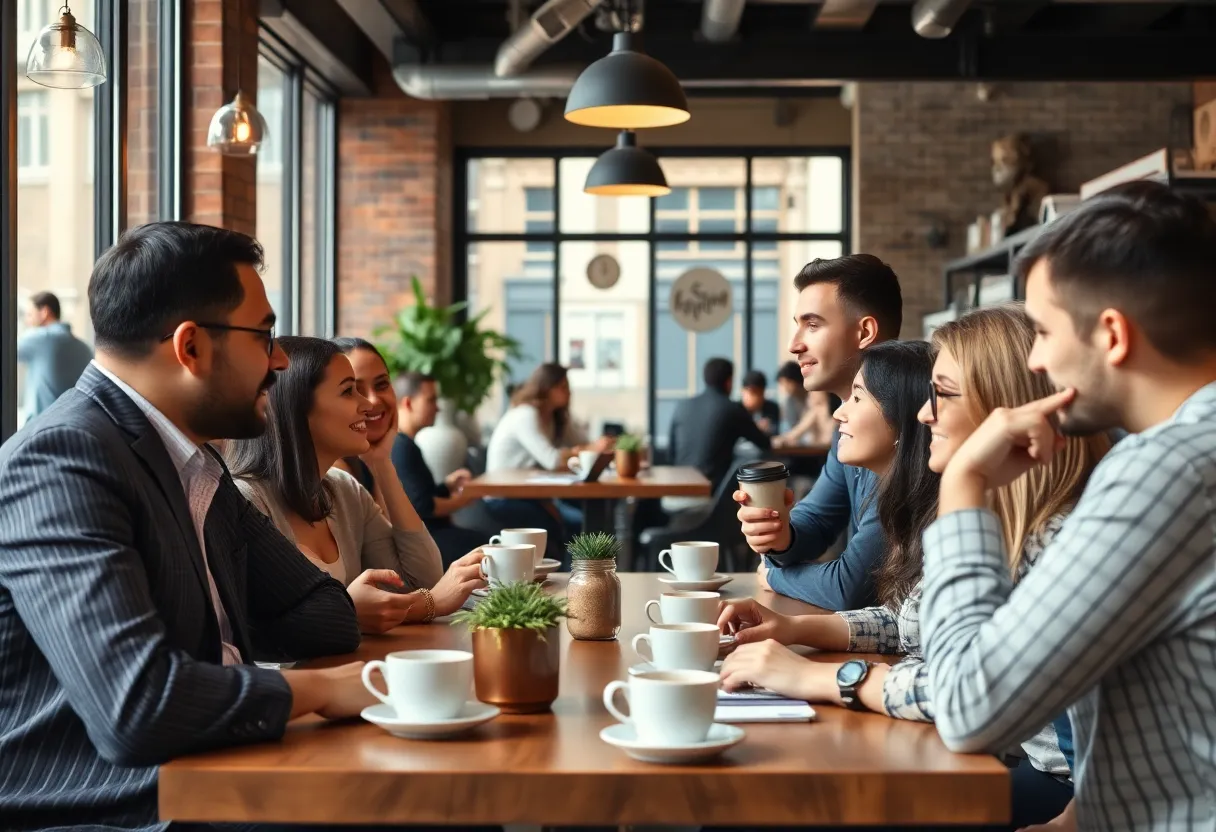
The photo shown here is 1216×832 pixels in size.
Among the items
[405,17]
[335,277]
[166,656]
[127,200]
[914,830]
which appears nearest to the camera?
[166,656]

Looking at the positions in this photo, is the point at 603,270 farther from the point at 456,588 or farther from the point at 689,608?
the point at 689,608

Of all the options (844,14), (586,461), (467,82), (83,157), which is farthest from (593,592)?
(467,82)

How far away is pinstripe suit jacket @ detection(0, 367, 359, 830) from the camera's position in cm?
145

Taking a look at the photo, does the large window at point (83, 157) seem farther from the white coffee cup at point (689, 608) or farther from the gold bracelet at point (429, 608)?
the white coffee cup at point (689, 608)

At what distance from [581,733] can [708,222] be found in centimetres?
1039

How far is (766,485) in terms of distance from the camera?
8.87ft

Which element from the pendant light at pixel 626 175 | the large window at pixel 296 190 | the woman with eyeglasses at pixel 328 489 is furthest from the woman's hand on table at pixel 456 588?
the large window at pixel 296 190

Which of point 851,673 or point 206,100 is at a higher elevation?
point 206,100

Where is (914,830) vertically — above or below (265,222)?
below

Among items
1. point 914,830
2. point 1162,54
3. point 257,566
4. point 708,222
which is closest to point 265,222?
point 708,222

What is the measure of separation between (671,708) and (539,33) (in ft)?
21.0

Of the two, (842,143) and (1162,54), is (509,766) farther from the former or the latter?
(842,143)

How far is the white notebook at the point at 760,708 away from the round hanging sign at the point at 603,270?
10049 mm

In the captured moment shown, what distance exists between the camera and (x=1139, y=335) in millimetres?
1399
